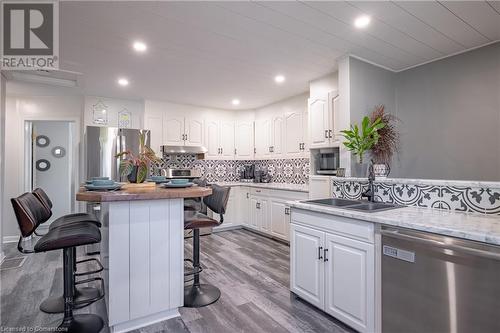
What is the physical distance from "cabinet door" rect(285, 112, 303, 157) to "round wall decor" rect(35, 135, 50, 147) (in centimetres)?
452

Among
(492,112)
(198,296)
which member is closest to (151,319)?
(198,296)

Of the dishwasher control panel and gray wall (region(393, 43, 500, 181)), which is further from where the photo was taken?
gray wall (region(393, 43, 500, 181))

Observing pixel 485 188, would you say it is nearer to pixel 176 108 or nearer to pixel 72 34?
pixel 72 34

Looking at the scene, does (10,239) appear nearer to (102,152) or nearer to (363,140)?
(102,152)

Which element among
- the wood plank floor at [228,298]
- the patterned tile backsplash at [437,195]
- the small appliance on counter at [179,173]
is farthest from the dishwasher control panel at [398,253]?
the small appliance on counter at [179,173]

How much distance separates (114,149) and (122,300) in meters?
2.77

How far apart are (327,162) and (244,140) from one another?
236 centimetres

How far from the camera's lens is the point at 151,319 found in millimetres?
1997

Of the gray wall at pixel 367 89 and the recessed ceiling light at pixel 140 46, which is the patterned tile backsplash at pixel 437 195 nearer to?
the gray wall at pixel 367 89

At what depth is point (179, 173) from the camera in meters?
4.95

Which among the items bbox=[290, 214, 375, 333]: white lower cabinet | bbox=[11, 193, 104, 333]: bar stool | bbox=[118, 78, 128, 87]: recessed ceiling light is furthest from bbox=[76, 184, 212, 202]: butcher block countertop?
bbox=[118, 78, 128, 87]: recessed ceiling light

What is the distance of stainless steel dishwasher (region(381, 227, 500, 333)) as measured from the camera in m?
1.26

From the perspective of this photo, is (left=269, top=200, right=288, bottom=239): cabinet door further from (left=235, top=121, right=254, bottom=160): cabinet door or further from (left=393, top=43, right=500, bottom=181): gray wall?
(left=393, top=43, right=500, bottom=181): gray wall

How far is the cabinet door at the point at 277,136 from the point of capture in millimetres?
4734
